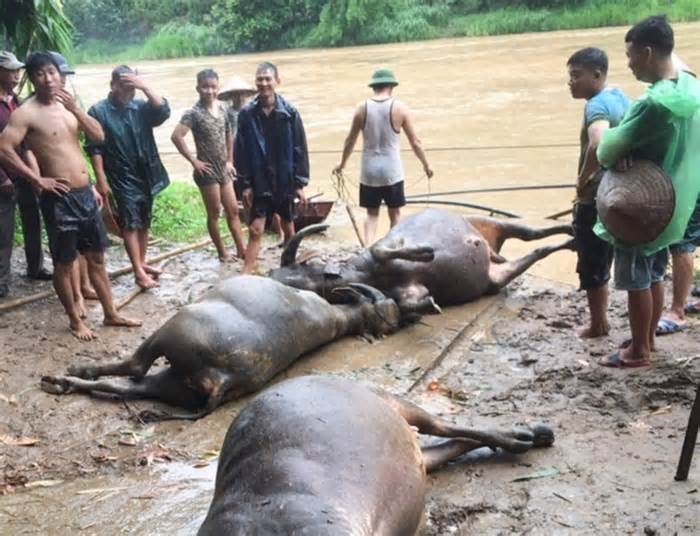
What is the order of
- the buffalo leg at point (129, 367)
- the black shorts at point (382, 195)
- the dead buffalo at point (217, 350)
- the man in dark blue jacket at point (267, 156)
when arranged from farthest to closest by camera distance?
the black shorts at point (382, 195) < the man in dark blue jacket at point (267, 156) < the buffalo leg at point (129, 367) < the dead buffalo at point (217, 350)

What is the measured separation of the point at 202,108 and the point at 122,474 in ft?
13.7

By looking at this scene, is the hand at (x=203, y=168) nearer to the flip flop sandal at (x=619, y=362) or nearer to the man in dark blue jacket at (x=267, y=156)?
the man in dark blue jacket at (x=267, y=156)

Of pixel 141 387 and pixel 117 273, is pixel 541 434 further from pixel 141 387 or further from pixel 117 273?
pixel 117 273

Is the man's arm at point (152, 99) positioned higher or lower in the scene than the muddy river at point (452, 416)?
higher

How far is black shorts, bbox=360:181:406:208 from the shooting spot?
7691mm

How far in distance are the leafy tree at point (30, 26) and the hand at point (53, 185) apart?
244 centimetres

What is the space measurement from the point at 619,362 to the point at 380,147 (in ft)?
11.6

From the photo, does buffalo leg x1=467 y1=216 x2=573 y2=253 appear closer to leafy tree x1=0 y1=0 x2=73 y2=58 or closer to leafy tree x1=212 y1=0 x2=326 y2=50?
leafy tree x1=0 y1=0 x2=73 y2=58

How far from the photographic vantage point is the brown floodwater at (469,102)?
11.2 metres

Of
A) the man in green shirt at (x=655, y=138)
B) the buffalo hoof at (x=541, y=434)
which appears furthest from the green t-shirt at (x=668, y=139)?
the buffalo hoof at (x=541, y=434)

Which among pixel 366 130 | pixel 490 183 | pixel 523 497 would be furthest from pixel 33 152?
pixel 490 183

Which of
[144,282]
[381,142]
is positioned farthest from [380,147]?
[144,282]

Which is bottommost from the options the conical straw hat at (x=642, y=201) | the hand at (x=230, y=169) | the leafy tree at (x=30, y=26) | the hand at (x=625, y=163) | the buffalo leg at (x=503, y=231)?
the buffalo leg at (x=503, y=231)

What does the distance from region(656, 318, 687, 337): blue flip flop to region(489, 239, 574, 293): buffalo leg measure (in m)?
1.54
